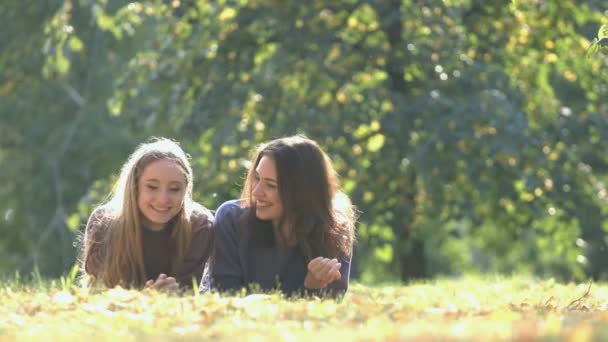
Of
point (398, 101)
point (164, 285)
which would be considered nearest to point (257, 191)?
Answer: point (164, 285)

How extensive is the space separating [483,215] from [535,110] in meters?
1.29

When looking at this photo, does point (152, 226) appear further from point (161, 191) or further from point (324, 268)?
point (324, 268)

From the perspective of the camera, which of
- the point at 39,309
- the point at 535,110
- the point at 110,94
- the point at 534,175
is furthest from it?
the point at 110,94

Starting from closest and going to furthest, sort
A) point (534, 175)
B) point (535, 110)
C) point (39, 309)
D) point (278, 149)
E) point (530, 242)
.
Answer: point (39, 309) < point (278, 149) < point (534, 175) < point (535, 110) < point (530, 242)

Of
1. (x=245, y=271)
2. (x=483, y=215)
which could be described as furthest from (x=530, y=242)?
(x=245, y=271)

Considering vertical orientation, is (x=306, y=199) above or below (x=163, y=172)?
below

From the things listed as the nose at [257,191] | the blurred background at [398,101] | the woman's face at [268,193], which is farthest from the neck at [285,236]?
the blurred background at [398,101]

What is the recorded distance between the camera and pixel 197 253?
6.17 m

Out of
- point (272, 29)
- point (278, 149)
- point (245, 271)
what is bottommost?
point (245, 271)

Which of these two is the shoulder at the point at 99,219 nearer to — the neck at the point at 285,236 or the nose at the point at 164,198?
the nose at the point at 164,198

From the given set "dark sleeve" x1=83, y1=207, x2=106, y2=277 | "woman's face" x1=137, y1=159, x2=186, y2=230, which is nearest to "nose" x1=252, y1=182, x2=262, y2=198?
"woman's face" x1=137, y1=159, x2=186, y2=230

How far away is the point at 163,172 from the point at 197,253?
47 centimetres

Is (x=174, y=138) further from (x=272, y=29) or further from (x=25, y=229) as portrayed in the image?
(x=25, y=229)

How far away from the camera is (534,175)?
1050cm
